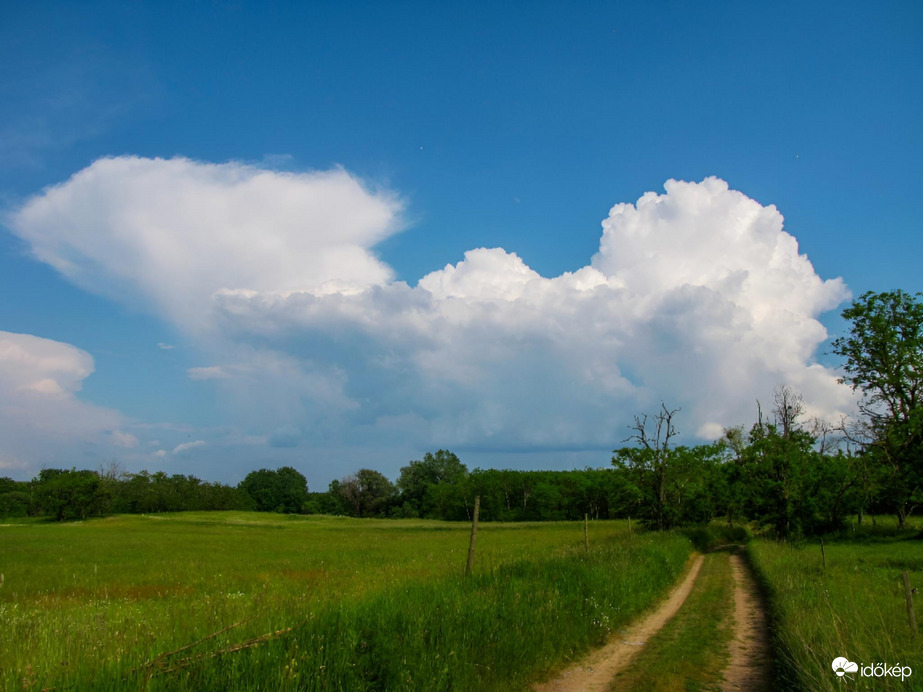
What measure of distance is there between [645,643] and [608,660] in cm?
172

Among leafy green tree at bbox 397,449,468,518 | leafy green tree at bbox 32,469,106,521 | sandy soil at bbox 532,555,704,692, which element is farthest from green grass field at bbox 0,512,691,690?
leafy green tree at bbox 397,449,468,518

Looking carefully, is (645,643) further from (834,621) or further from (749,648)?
(834,621)

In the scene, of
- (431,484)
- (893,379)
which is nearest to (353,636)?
(893,379)

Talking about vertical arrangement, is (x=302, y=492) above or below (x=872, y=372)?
below

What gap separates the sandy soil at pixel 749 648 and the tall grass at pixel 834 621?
1.14 feet

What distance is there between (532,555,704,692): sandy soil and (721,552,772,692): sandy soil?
65.3 inches

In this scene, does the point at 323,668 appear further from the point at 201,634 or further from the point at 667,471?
the point at 667,471

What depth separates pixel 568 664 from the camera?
30.7 feet

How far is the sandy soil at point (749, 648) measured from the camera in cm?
852

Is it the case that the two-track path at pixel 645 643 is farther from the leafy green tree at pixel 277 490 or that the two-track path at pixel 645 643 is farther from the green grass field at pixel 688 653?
the leafy green tree at pixel 277 490

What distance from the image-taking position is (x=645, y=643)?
35.4 ft

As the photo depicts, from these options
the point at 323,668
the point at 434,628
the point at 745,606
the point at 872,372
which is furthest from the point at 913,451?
the point at 323,668

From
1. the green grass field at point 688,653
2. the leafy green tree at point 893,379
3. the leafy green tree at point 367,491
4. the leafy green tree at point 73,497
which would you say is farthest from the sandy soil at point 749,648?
the leafy green tree at point 367,491

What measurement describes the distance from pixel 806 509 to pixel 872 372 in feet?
A: 37.8
